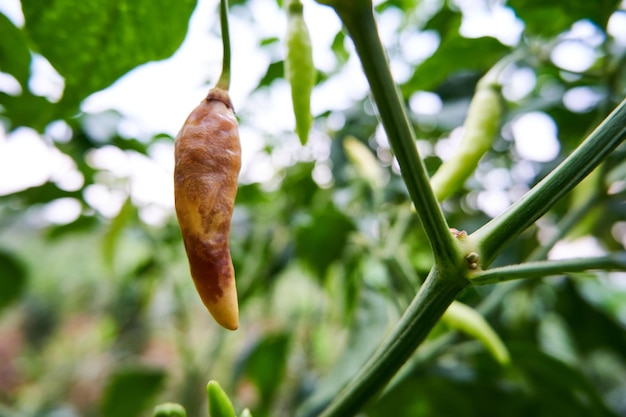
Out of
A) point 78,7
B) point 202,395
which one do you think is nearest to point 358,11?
point 78,7

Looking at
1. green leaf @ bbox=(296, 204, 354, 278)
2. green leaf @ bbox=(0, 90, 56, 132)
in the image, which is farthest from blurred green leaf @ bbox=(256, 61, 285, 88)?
green leaf @ bbox=(0, 90, 56, 132)

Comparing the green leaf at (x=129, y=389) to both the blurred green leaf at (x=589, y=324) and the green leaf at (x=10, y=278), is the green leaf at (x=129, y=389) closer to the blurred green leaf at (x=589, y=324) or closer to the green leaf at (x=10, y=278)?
the green leaf at (x=10, y=278)

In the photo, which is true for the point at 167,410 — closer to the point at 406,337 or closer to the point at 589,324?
the point at 406,337

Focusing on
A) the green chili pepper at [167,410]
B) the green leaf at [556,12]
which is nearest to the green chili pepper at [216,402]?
the green chili pepper at [167,410]

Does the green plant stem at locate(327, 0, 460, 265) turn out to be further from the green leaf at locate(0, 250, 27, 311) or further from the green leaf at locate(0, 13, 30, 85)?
the green leaf at locate(0, 250, 27, 311)

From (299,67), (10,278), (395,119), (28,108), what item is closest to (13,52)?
(28,108)
